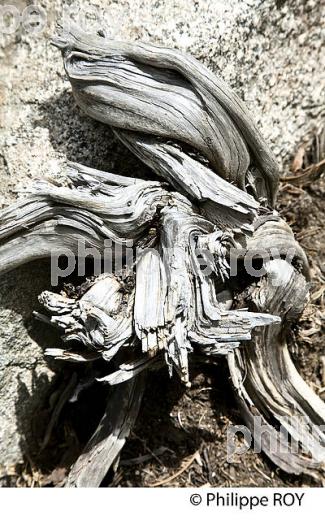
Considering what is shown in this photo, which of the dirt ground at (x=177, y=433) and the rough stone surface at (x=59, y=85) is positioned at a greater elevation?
the rough stone surface at (x=59, y=85)

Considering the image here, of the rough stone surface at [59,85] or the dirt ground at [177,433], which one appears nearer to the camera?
the rough stone surface at [59,85]

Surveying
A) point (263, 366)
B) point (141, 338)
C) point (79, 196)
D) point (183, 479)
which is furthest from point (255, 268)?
point (183, 479)

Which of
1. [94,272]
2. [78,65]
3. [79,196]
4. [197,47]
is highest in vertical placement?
[197,47]

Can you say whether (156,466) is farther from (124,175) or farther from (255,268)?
(124,175)

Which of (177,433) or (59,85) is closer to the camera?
(59,85)
